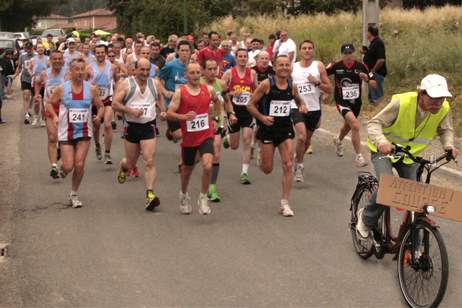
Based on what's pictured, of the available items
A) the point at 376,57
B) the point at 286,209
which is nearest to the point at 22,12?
the point at 376,57

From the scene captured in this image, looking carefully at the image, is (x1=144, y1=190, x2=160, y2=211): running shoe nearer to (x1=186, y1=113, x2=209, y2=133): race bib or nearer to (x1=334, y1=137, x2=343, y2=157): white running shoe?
(x1=186, y1=113, x2=209, y2=133): race bib

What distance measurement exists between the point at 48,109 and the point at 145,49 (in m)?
3.01

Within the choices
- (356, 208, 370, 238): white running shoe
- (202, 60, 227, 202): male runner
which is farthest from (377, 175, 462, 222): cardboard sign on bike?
(202, 60, 227, 202): male runner

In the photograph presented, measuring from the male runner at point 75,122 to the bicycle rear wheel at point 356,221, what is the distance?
373 cm

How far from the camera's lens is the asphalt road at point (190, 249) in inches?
261

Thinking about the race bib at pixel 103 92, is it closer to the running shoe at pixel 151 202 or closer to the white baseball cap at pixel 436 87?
the running shoe at pixel 151 202

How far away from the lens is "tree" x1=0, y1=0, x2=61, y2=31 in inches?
3905

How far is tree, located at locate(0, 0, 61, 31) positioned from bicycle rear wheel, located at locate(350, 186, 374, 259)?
93813 millimetres

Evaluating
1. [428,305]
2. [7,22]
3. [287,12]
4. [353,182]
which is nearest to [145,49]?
[353,182]

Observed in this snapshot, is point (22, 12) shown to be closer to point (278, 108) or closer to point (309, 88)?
point (309, 88)

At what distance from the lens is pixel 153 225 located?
9070 millimetres

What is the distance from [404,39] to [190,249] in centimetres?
1683

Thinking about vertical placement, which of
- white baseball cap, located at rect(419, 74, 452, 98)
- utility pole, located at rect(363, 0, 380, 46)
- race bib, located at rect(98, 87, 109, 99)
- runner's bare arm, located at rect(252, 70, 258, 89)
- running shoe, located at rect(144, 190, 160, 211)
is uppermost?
utility pole, located at rect(363, 0, 380, 46)

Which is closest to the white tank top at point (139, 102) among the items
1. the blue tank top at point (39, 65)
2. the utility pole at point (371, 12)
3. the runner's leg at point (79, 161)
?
the runner's leg at point (79, 161)
